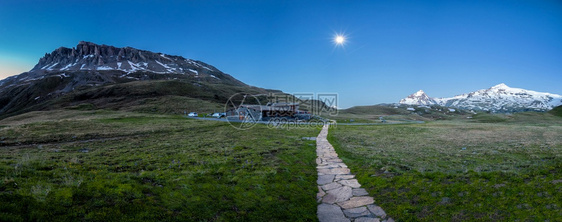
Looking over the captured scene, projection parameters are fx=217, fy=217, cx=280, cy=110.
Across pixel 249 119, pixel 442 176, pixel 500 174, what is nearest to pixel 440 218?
pixel 442 176

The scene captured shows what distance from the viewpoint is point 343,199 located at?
11.3 meters

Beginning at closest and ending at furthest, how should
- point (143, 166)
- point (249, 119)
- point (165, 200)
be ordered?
point (165, 200) → point (143, 166) → point (249, 119)

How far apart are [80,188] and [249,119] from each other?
58868mm

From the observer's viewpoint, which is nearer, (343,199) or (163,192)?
(163,192)

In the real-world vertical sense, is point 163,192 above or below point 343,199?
above

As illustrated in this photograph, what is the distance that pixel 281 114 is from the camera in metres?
69.6

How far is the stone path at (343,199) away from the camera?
31.1ft

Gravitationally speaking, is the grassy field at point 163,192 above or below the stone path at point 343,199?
above

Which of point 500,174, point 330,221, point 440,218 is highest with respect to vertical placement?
point 500,174

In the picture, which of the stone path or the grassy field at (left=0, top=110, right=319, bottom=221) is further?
the stone path

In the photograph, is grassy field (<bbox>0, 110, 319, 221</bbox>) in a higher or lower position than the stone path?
higher

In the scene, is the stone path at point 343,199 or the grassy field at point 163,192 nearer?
the grassy field at point 163,192

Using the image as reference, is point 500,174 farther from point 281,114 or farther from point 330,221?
point 281,114

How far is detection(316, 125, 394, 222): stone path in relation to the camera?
949 centimetres
